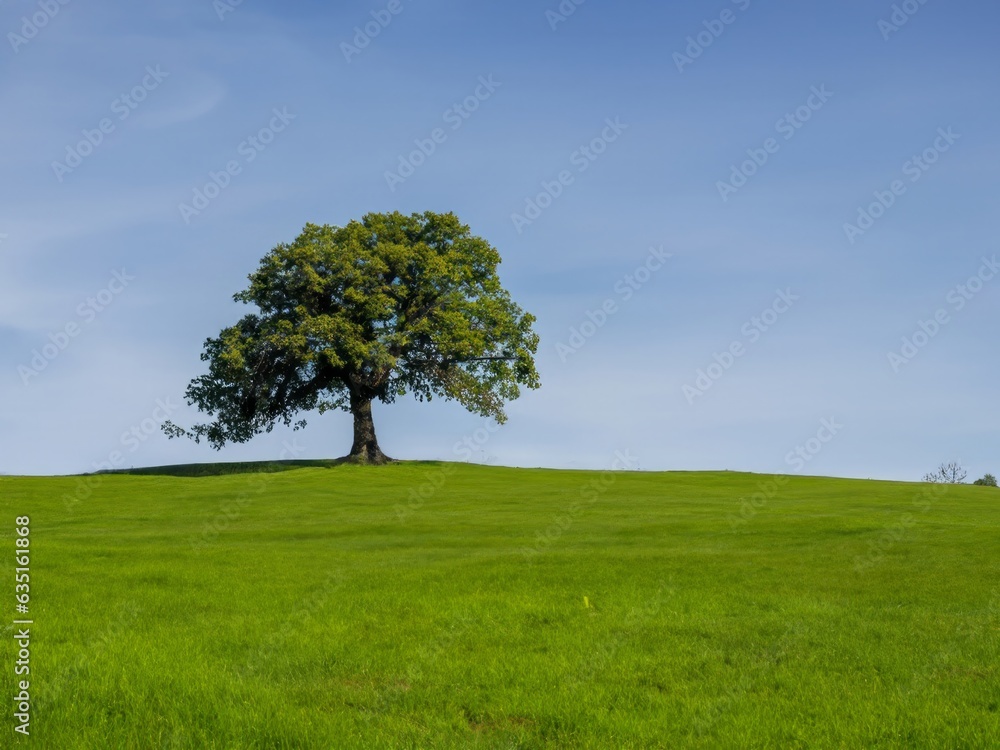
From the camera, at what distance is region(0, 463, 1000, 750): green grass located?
11.6 meters

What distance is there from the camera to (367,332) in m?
63.7

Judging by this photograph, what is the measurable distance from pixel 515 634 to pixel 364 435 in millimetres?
50334

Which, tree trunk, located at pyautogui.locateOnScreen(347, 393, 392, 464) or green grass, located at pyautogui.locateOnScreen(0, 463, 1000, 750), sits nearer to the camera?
green grass, located at pyautogui.locateOnScreen(0, 463, 1000, 750)

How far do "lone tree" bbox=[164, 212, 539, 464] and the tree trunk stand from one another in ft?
0.32

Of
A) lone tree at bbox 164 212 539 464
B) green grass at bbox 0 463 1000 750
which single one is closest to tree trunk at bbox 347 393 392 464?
lone tree at bbox 164 212 539 464

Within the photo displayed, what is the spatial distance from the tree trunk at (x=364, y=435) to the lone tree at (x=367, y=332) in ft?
0.32

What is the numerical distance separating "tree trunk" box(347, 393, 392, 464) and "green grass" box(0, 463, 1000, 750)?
31120 millimetres

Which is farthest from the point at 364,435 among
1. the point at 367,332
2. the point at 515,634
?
the point at 515,634

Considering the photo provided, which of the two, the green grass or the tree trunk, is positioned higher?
the tree trunk

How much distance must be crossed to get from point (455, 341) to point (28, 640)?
162 feet

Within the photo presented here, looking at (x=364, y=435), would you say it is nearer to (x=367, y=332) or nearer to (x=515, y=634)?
(x=367, y=332)

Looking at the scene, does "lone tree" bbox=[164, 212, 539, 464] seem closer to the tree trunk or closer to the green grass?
the tree trunk

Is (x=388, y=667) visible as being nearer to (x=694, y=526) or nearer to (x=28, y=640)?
(x=28, y=640)

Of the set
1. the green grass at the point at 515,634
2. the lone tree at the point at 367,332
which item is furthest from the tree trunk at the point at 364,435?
the green grass at the point at 515,634
